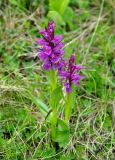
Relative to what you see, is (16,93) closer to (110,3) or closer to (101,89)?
(101,89)

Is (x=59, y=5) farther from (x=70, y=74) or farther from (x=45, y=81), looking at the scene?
(x=70, y=74)

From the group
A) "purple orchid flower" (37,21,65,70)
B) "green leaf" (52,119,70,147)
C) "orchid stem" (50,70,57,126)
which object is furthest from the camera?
"green leaf" (52,119,70,147)

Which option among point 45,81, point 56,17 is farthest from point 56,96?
point 56,17

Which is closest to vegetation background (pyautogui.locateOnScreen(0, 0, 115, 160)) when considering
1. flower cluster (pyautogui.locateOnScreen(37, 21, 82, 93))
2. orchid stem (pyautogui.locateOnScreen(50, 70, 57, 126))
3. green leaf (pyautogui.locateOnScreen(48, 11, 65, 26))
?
green leaf (pyautogui.locateOnScreen(48, 11, 65, 26))

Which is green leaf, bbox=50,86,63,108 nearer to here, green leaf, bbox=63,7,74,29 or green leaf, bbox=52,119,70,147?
green leaf, bbox=52,119,70,147

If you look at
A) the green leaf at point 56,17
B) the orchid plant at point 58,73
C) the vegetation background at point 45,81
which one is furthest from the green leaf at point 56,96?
the green leaf at point 56,17
